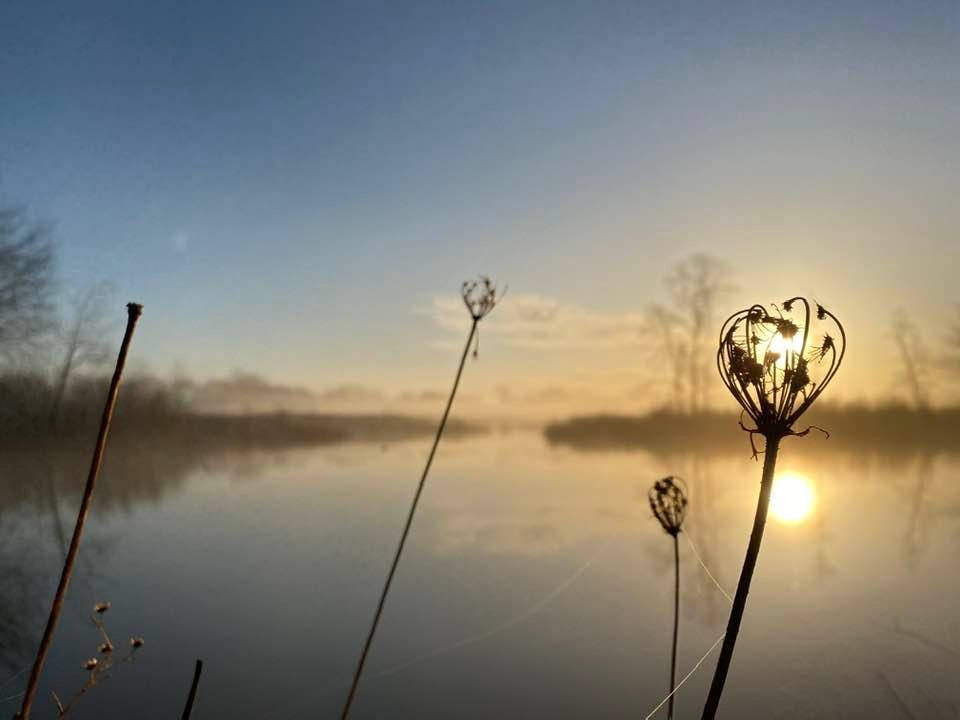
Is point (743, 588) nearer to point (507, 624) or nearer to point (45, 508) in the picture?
point (507, 624)

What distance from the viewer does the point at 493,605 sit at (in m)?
8.30

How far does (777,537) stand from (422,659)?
8683 mm

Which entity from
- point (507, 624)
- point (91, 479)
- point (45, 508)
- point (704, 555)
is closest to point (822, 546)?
point (704, 555)

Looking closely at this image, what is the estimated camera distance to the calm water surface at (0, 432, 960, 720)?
18.3 feet

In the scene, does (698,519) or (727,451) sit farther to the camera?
(727,451)

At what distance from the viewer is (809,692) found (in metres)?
5.48

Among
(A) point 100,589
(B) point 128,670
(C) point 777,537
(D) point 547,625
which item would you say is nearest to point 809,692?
(D) point 547,625

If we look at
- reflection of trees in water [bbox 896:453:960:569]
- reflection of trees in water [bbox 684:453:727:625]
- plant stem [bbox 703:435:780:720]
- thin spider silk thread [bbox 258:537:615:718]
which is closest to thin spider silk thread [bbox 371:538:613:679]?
thin spider silk thread [bbox 258:537:615:718]

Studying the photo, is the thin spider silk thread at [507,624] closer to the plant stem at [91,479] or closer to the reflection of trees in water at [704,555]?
the reflection of trees in water at [704,555]

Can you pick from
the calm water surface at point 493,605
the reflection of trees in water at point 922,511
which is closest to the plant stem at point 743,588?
the calm water surface at point 493,605

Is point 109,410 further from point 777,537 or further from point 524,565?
point 777,537

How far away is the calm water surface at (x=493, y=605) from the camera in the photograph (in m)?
5.58

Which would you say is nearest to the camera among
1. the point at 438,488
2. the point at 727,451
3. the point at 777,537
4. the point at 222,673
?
the point at 222,673

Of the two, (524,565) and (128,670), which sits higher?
(524,565)
